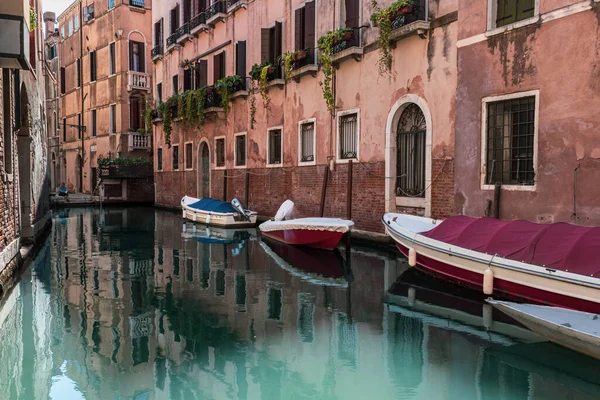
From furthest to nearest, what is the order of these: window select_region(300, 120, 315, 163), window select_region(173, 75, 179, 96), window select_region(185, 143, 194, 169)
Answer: window select_region(173, 75, 179, 96)
window select_region(185, 143, 194, 169)
window select_region(300, 120, 315, 163)

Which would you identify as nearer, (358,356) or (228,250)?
(358,356)

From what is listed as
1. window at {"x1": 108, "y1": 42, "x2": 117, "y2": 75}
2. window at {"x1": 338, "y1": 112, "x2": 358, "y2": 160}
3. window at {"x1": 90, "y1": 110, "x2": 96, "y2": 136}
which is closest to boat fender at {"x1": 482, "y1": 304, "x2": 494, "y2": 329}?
window at {"x1": 338, "y1": 112, "x2": 358, "y2": 160}

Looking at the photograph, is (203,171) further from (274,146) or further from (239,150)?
(274,146)

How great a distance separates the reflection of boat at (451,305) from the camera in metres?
5.84

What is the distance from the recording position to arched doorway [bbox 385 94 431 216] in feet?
36.1

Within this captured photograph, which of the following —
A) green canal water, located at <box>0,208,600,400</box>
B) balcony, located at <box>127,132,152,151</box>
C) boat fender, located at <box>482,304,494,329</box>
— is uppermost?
balcony, located at <box>127,132,152,151</box>

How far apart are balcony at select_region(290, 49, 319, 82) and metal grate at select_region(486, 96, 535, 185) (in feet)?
19.0

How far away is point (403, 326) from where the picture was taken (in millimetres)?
5930

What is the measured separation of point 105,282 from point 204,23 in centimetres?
1437

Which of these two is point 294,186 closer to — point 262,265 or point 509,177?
point 262,265

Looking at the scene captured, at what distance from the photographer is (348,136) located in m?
13.3

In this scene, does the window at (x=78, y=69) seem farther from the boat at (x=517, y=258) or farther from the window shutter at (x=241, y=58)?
the boat at (x=517, y=258)

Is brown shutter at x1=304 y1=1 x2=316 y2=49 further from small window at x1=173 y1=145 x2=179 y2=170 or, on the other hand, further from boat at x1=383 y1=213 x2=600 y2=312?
small window at x1=173 y1=145 x2=179 y2=170

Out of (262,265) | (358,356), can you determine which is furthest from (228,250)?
(358,356)
